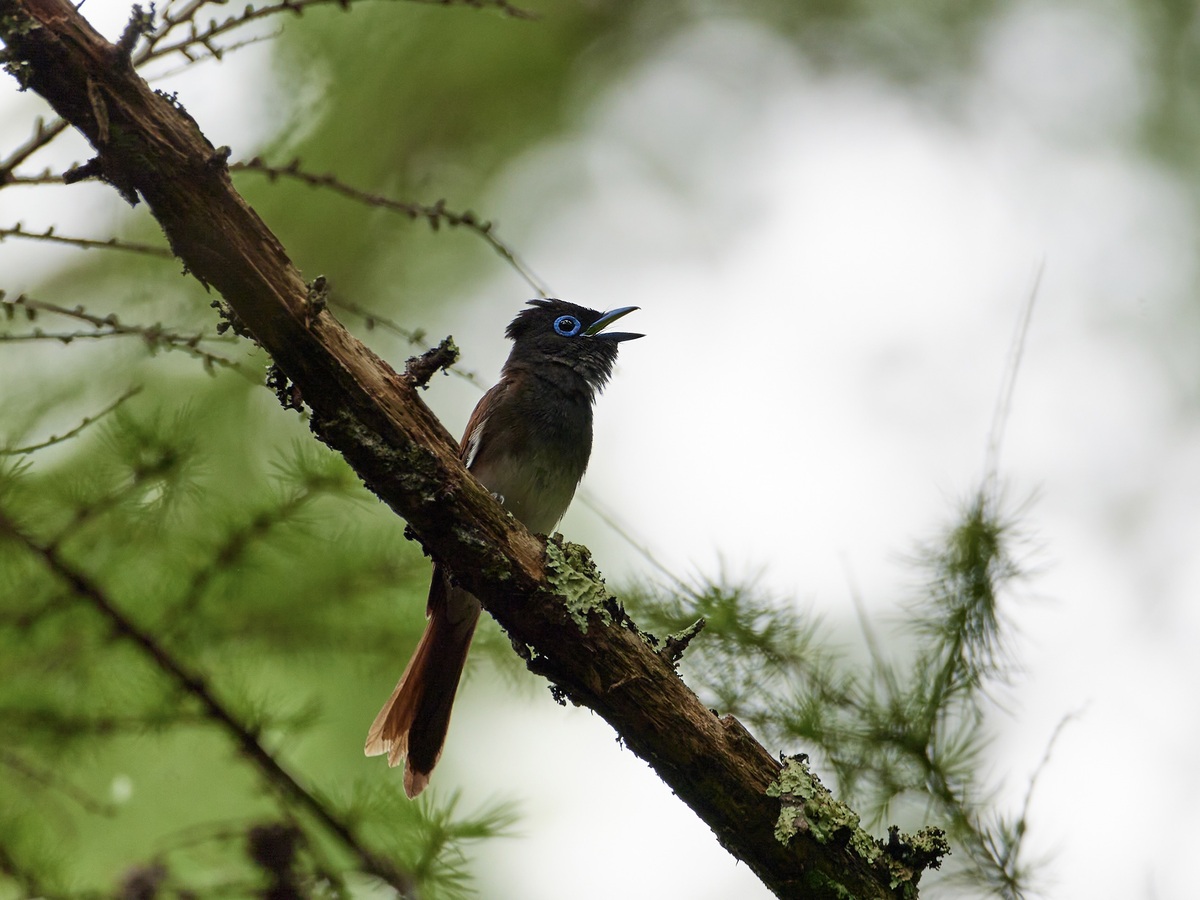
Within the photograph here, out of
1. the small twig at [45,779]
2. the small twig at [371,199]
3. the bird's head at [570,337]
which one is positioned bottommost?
the small twig at [45,779]

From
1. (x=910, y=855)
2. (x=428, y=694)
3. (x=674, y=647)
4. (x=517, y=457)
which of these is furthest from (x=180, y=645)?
(x=910, y=855)

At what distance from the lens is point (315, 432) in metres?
2.59

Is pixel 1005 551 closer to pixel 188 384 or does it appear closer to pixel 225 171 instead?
pixel 225 171

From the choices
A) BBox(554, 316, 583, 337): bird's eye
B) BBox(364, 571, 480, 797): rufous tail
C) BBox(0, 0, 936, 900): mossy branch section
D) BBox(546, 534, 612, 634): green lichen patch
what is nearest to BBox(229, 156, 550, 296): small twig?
BBox(0, 0, 936, 900): mossy branch section

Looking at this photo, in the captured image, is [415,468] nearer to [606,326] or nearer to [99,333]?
[99,333]

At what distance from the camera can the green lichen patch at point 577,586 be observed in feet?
9.15

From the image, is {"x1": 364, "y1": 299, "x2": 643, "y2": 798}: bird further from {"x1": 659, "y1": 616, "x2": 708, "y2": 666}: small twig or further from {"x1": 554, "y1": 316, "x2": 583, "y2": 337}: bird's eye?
{"x1": 659, "y1": 616, "x2": 708, "y2": 666}: small twig

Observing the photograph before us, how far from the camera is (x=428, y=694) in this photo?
409cm

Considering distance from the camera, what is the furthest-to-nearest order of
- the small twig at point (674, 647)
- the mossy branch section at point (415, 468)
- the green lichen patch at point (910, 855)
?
the small twig at point (674, 647), the green lichen patch at point (910, 855), the mossy branch section at point (415, 468)

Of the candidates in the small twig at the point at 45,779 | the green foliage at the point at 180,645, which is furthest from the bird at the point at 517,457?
the small twig at the point at 45,779

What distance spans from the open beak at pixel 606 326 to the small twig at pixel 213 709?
8.49 ft

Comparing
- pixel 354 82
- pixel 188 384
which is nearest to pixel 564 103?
pixel 354 82

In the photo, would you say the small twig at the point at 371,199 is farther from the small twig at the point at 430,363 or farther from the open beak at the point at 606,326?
the open beak at the point at 606,326

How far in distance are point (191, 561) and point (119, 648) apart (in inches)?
13.0
